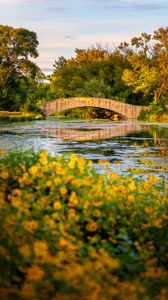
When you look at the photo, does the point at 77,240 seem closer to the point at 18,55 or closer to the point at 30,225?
the point at 30,225

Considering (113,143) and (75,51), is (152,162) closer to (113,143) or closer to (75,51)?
(113,143)

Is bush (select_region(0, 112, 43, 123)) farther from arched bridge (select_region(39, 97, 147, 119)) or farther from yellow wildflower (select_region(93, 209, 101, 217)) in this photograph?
yellow wildflower (select_region(93, 209, 101, 217))

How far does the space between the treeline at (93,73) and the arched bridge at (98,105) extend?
1.77 meters

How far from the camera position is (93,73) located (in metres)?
68.4

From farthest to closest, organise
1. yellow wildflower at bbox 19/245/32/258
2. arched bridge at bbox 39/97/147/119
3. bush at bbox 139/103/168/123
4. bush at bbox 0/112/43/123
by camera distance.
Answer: arched bridge at bbox 39/97/147/119 → bush at bbox 139/103/168/123 → bush at bbox 0/112/43/123 → yellow wildflower at bbox 19/245/32/258

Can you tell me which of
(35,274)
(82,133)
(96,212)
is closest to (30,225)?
(35,274)

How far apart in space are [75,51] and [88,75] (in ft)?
34.3

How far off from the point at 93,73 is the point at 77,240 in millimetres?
63761

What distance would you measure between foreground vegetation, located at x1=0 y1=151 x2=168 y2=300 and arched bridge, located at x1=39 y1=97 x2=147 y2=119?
48.0 meters

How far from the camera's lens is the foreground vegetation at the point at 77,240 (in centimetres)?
402

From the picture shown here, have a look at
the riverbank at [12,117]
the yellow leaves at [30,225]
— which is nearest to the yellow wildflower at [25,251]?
the yellow leaves at [30,225]

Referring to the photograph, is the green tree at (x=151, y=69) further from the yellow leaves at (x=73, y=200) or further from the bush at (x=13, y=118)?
the yellow leaves at (x=73, y=200)

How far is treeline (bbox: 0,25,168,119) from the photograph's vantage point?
56.2 metres

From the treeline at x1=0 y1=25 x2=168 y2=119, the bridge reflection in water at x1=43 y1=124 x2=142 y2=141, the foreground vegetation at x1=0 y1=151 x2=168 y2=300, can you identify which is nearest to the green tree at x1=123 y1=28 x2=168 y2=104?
the treeline at x1=0 y1=25 x2=168 y2=119
